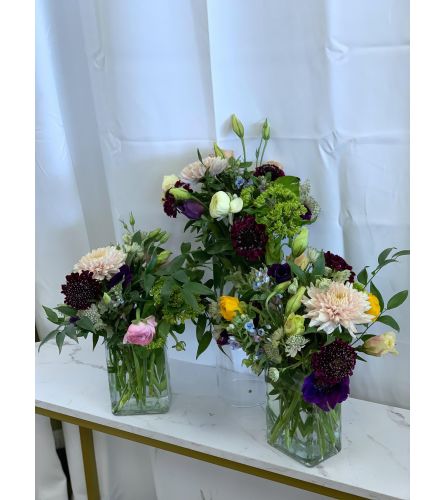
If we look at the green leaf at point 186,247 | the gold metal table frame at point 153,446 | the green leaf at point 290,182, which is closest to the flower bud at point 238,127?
the green leaf at point 290,182

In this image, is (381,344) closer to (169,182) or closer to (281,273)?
(281,273)

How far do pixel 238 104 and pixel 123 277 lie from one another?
38 centimetres

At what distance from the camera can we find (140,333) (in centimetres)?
101

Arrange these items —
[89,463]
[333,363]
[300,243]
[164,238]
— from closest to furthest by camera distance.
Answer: [333,363]
[300,243]
[164,238]
[89,463]

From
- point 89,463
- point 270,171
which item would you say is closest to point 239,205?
point 270,171

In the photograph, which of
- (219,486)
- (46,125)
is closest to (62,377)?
(219,486)

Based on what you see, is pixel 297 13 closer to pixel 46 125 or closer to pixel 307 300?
pixel 307 300

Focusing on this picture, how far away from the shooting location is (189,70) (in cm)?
113

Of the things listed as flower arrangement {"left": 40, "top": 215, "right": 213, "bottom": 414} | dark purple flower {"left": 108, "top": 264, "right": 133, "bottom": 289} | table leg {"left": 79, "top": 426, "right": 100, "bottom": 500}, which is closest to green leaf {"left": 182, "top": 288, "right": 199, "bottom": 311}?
flower arrangement {"left": 40, "top": 215, "right": 213, "bottom": 414}

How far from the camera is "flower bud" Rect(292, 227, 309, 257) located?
0.94 metres

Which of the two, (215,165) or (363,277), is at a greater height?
(215,165)

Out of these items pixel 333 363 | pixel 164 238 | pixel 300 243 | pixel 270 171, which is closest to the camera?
pixel 333 363

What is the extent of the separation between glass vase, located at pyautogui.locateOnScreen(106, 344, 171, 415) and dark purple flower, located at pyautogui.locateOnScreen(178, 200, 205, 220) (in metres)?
0.25

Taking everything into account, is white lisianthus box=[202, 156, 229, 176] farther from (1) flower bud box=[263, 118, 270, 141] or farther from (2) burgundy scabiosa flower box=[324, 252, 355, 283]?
(2) burgundy scabiosa flower box=[324, 252, 355, 283]
